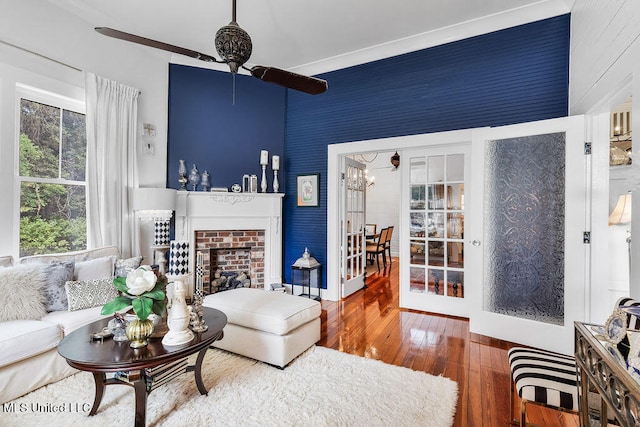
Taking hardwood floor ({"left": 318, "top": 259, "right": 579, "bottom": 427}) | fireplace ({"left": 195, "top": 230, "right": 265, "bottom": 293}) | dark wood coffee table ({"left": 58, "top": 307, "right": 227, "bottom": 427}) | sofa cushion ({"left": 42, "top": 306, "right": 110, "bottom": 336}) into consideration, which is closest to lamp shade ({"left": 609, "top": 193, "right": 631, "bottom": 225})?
hardwood floor ({"left": 318, "top": 259, "right": 579, "bottom": 427})

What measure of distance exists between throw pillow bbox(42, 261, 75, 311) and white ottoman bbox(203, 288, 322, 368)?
1.11 meters

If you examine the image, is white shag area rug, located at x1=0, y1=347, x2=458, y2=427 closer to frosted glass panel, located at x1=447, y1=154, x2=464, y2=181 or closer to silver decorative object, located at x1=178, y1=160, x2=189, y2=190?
frosted glass panel, located at x1=447, y1=154, x2=464, y2=181

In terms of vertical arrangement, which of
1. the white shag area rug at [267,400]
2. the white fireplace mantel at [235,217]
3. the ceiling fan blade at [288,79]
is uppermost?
the ceiling fan blade at [288,79]

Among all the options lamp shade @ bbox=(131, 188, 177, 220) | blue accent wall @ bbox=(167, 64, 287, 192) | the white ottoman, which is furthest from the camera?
blue accent wall @ bbox=(167, 64, 287, 192)

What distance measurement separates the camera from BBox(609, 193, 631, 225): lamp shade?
3.18 metres

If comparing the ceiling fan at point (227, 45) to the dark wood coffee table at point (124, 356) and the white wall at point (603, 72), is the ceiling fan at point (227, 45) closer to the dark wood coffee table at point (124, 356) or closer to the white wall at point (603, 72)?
the dark wood coffee table at point (124, 356)

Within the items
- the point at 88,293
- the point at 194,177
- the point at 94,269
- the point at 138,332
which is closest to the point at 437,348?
the point at 138,332

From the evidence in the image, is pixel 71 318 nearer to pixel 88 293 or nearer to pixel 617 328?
pixel 88 293

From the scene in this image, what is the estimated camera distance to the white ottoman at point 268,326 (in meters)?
2.35

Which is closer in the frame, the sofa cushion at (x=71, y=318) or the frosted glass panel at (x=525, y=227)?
the sofa cushion at (x=71, y=318)

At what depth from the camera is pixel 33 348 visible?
200 centimetres

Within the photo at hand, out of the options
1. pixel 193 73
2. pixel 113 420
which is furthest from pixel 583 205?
pixel 193 73

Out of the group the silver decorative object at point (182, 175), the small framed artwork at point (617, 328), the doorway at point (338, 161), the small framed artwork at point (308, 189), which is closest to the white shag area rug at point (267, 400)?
the small framed artwork at point (617, 328)

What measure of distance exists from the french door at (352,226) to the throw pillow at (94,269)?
110 inches
